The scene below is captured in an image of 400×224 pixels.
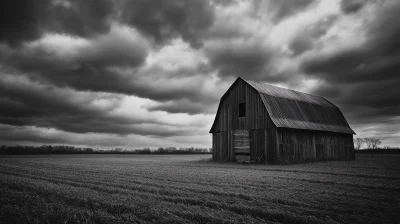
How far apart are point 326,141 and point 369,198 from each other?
26.0 metres

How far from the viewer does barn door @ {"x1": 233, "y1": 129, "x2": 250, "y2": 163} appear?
26.7 m

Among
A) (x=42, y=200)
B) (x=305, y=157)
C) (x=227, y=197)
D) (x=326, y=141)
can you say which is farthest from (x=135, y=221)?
(x=326, y=141)

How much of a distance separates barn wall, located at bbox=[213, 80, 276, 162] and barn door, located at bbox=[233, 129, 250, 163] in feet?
1.36

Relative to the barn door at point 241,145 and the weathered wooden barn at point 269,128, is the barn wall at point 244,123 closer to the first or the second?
the weathered wooden barn at point 269,128

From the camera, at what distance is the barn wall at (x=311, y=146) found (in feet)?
83.2

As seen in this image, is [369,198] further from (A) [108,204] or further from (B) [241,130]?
(B) [241,130]

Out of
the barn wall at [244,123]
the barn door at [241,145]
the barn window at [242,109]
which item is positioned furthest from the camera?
the barn window at [242,109]

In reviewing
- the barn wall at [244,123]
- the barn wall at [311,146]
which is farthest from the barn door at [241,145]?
the barn wall at [311,146]

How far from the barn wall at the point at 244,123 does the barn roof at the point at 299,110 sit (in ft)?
2.97

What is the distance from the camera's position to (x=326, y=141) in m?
31.6

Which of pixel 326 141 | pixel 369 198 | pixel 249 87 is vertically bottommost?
pixel 369 198

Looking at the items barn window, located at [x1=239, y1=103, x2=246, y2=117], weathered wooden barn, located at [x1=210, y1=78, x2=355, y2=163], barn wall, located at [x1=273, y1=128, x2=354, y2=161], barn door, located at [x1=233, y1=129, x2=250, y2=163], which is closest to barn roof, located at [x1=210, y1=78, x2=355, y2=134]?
weathered wooden barn, located at [x1=210, y1=78, x2=355, y2=163]

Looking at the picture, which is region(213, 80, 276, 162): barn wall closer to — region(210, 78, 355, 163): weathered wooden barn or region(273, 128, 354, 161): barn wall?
region(210, 78, 355, 163): weathered wooden barn

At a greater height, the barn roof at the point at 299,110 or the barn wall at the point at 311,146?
the barn roof at the point at 299,110
